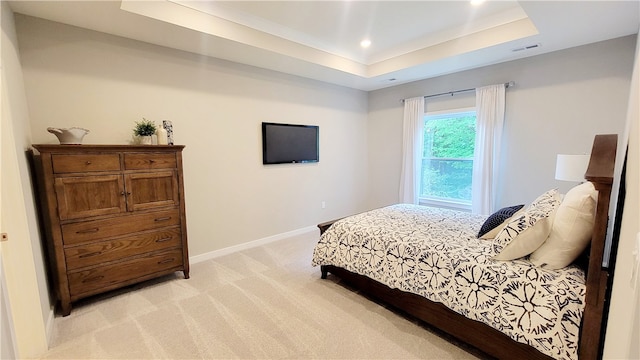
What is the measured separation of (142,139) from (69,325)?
1.64 metres

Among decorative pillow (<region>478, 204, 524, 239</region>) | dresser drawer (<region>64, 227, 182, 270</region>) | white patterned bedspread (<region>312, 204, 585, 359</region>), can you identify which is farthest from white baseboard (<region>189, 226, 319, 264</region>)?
decorative pillow (<region>478, 204, 524, 239</region>)

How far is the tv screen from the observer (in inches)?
152

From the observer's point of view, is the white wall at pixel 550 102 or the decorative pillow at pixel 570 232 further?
the white wall at pixel 550 102

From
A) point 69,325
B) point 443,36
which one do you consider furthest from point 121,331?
point 443,36

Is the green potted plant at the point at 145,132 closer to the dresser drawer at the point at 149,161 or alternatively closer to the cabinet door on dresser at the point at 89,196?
the dresser drawer at the point at 149,161

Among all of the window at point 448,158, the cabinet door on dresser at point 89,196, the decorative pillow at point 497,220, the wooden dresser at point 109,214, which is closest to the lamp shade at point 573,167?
the decorative pillow at point 497,220

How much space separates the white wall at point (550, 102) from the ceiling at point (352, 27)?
0.54 ft

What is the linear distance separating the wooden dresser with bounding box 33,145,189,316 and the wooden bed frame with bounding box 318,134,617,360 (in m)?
2.13

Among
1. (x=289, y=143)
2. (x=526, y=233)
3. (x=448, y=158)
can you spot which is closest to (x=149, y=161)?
(x=289, y=143)

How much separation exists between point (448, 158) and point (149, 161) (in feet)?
13.2

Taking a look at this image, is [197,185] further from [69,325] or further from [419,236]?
[419,236]

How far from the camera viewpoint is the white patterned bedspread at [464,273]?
146 cm

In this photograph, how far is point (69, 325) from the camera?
2146 millimetres

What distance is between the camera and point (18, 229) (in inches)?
69.6
